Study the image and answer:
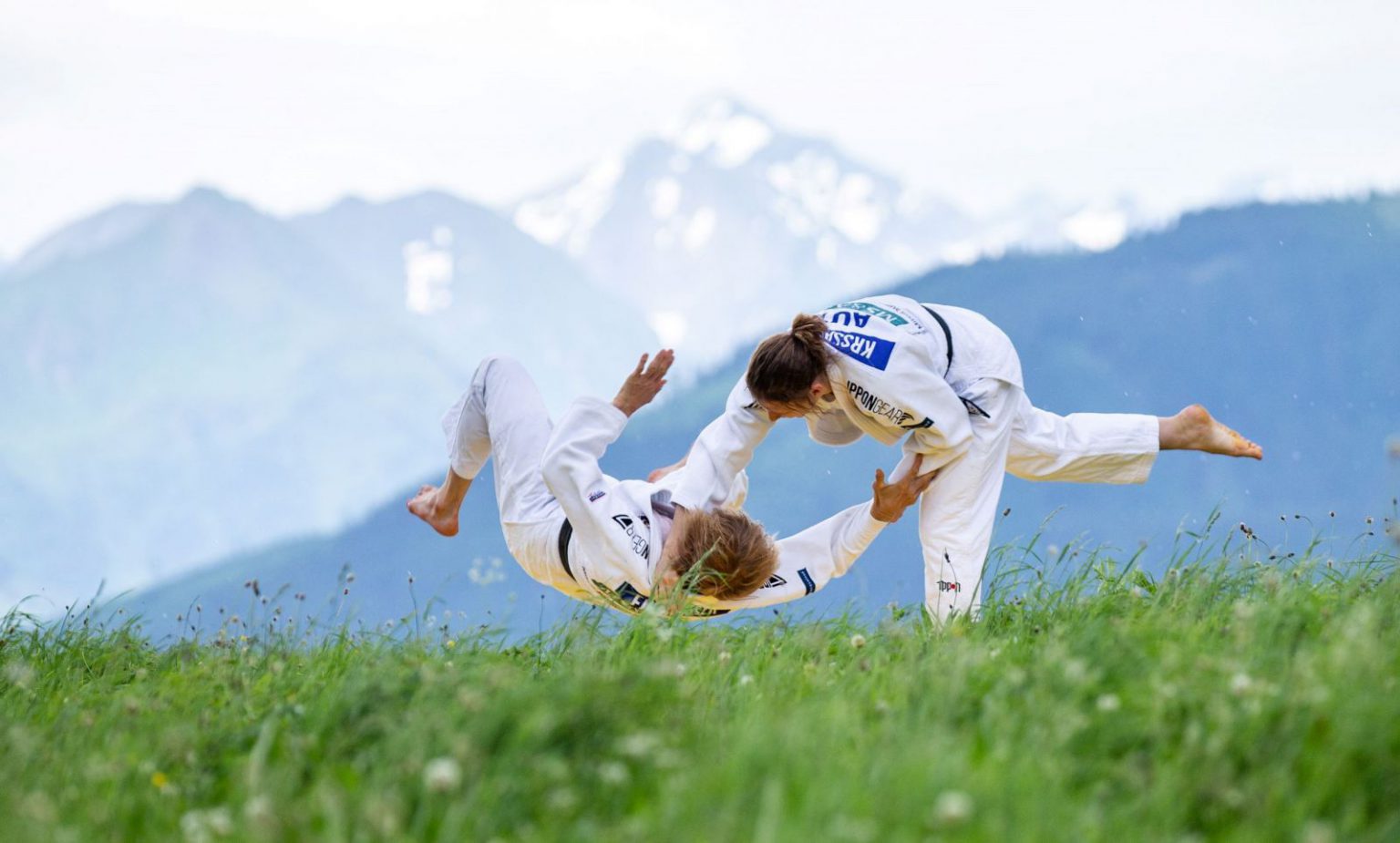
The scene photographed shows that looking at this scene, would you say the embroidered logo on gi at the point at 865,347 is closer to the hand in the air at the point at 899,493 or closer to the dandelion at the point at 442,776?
the hand in the air at the point at 899,493

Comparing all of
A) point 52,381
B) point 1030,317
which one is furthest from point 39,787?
point 52,381

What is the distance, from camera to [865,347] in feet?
14.3

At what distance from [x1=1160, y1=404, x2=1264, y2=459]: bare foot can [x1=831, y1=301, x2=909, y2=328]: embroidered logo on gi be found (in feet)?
3.99

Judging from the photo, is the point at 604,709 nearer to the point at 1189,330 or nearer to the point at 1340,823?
the point at 1340,823

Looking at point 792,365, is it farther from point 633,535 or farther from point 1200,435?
point 1200,435

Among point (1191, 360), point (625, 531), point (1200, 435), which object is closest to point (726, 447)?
point (625, 531)

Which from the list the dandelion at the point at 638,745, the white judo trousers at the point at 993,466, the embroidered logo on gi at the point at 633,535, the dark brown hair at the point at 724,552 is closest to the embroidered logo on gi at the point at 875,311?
the white judo trousers at the point at 993,466

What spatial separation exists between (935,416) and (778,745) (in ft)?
7.18

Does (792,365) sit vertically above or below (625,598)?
above

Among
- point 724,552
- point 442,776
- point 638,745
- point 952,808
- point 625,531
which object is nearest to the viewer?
point 952,808

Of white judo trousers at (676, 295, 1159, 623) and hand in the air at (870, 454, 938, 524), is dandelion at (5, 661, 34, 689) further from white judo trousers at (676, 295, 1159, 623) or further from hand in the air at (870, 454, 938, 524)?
hand in the air at (870, 454, 938, 524)

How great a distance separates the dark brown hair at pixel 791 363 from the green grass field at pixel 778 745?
1.12 m

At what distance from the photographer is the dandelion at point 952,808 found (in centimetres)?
200

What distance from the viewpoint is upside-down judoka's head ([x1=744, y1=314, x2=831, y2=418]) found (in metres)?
4.36
